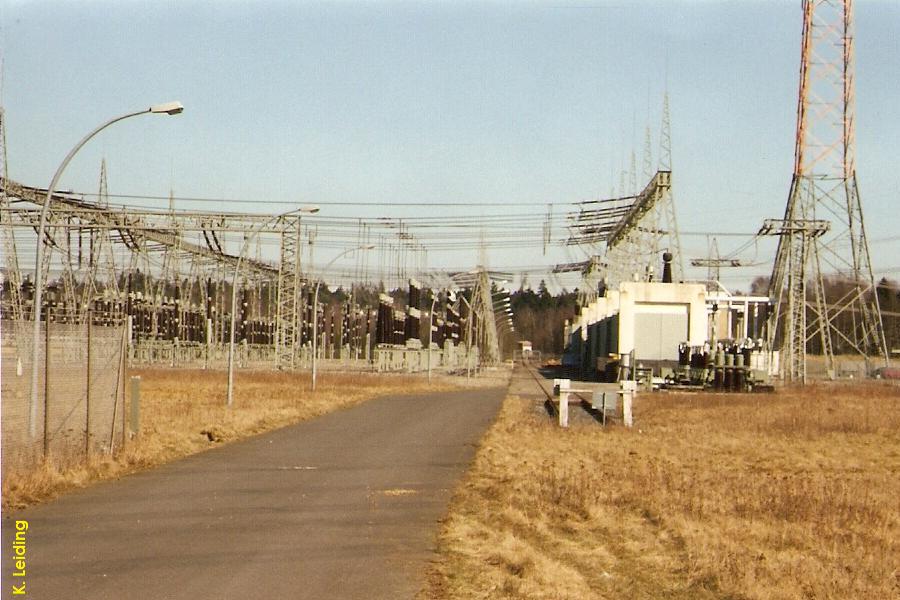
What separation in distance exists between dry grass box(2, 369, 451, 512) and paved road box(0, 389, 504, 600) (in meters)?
0.51

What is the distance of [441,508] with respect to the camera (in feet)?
45.0

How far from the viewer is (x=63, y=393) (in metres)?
16.5

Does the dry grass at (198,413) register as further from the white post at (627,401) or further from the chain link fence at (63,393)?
the white post at (627,401)

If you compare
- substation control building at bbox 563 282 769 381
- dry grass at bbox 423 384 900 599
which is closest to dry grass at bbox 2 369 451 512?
dry grass at bbox 423 384 900 599

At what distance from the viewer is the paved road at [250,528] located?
877 centimetres

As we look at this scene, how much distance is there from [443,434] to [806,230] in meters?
44.5

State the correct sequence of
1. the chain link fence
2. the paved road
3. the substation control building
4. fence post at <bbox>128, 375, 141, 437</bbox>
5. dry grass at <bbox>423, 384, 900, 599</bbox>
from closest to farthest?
the paved road → dry grass at <bbox>423, 384, 900, 599</bbox> → the chain link fence → fence post at <bbox>128, 375, 141, 437</bbox> → the substation control building

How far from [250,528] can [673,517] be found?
17.0ft

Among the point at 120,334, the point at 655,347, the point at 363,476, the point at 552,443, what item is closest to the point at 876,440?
the point at 552,443

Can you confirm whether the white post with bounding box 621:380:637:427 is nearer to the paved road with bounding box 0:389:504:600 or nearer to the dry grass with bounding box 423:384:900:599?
the dry grass with bounding box 423:384:900:599

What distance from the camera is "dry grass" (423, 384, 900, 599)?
9750 millimetres

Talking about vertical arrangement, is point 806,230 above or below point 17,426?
above

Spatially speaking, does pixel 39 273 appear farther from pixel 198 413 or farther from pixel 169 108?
pixel 198 413

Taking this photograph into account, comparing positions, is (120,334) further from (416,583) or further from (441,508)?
(416,583)
